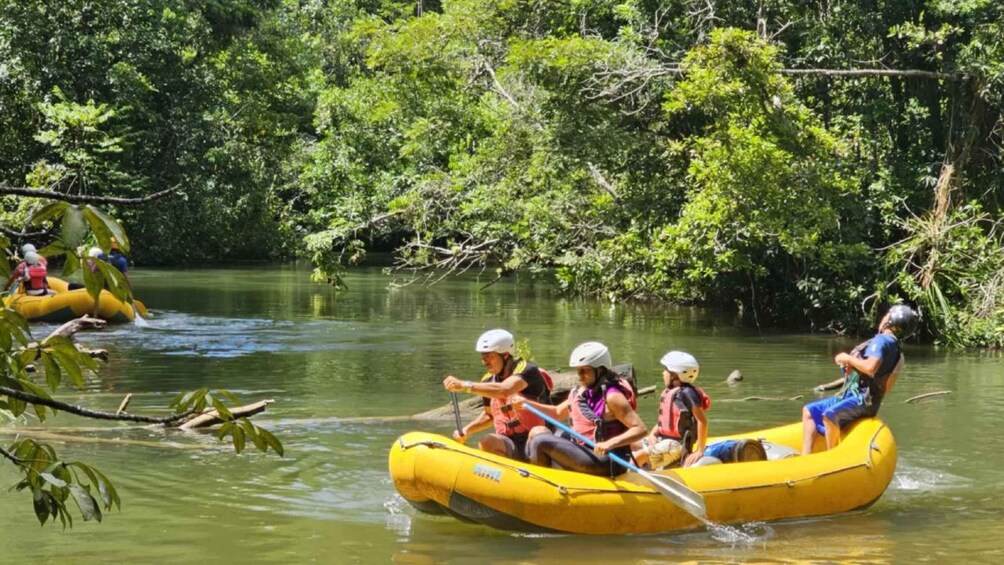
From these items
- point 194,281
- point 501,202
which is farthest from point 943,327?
point 194,281

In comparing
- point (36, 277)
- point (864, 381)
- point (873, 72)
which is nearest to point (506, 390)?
point (864, 381)

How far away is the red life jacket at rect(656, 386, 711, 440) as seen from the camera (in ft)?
26.5

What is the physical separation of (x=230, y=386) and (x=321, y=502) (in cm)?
564

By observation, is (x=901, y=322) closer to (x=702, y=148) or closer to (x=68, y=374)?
(x=68, y=374)

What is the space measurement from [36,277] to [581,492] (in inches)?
555

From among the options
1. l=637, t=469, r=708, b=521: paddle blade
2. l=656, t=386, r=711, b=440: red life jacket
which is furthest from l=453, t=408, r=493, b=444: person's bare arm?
l=637, t=469, r=708, b=521: paddle blade

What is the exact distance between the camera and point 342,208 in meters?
25.5

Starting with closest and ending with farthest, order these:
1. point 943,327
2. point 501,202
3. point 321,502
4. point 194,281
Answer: point 321,502 → point 943,327 → point 501,202 → point 194,281

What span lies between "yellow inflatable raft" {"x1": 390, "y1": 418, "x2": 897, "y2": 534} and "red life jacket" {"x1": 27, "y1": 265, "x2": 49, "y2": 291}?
13.2 metres

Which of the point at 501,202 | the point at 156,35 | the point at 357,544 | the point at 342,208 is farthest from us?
the point at 156,35

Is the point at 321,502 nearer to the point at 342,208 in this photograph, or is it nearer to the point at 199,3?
the point at 342,208

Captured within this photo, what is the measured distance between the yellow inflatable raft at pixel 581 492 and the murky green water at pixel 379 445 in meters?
0.12

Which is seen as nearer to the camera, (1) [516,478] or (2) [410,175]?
(1) [516,478]

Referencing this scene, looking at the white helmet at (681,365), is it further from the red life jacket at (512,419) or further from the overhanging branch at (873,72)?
the overhanging branch at (873,72)
